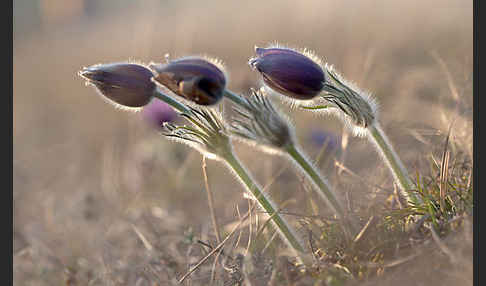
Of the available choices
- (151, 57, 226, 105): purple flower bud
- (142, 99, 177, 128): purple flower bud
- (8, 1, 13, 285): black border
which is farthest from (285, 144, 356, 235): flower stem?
(142, 99, 177, 128): purple flower bud

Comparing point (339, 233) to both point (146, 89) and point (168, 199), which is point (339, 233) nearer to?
point (146, 89)

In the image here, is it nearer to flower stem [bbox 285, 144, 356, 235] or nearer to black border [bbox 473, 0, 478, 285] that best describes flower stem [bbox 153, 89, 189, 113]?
flower stem [bbox 285, 144, 356, 235]

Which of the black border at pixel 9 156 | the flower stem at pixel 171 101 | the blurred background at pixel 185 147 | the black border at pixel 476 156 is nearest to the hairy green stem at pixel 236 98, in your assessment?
the flower stem at pixel 171 101

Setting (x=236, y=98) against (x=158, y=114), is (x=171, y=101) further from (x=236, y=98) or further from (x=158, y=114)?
(x=158, y=114)

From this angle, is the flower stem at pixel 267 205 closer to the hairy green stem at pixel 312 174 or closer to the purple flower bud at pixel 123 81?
the hairy green stem at pixel 312 174

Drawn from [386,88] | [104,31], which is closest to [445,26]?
[386,88]
